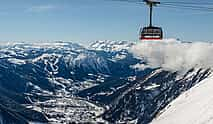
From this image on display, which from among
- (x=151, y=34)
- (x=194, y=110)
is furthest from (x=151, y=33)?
(x=194, y=110)

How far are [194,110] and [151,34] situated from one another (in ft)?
32.8

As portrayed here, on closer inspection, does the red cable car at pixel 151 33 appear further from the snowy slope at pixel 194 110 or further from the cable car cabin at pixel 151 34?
the snowy slope at pixel 194 110

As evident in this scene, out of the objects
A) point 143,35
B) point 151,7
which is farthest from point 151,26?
point 151,7

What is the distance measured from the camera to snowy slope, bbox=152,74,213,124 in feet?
135

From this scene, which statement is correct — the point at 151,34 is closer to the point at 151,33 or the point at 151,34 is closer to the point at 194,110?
the point at 151,33

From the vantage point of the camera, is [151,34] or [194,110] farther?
[151,34]

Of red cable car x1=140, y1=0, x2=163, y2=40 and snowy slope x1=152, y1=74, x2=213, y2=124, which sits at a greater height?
red cable car x1=140, y1=0, x2=163, y2=40

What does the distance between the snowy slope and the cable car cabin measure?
29.1 ft

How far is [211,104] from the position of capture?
44.2m

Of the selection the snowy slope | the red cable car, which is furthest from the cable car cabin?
the snowy slope

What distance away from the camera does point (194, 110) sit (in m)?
47.0

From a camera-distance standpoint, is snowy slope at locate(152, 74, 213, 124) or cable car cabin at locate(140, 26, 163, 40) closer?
snowy slope at locate(152, 74, 213, 124)

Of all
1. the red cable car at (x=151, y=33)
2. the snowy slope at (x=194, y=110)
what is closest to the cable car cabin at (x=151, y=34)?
the red cable car at (x=151, y=33)

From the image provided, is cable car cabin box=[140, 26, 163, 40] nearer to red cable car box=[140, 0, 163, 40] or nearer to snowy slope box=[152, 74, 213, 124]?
red cable car box=[140, 0, 163, 40]
